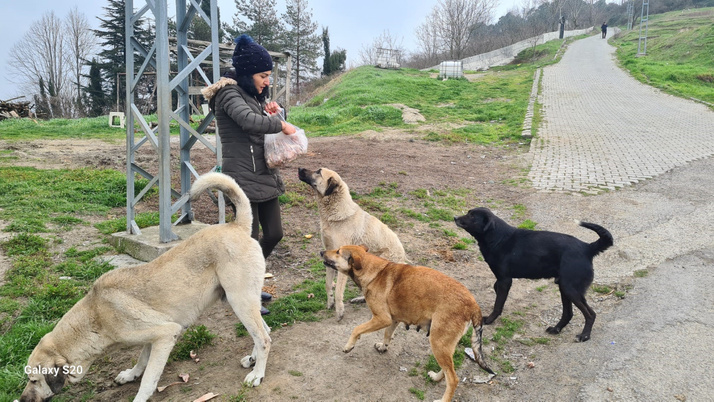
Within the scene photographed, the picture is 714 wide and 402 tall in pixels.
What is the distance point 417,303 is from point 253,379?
1446 mm

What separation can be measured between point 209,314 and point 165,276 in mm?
1526

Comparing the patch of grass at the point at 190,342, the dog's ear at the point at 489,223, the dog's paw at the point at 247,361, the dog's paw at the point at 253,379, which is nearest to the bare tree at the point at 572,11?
the dog's ear at the point at 489,223

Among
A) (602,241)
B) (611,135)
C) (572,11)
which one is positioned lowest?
(602,241)

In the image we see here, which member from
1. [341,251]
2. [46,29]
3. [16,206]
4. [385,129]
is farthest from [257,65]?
[46,29]

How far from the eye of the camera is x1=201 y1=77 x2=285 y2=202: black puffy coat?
13.2 feet

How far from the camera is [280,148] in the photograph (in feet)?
14.3

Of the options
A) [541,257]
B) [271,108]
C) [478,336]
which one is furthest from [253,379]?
[541,257]

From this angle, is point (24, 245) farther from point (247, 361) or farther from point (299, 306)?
point (247, 361)

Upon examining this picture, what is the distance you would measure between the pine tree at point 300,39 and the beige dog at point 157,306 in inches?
Result: 1615

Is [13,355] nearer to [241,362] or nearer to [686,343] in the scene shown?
[241,362]

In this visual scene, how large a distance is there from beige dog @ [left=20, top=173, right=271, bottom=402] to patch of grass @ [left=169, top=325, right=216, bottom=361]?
35cm

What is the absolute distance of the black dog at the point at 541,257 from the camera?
14.1 ft

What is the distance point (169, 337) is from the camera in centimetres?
326

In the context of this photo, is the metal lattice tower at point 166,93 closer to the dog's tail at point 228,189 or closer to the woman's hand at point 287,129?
the woman's hand at point 287,129
